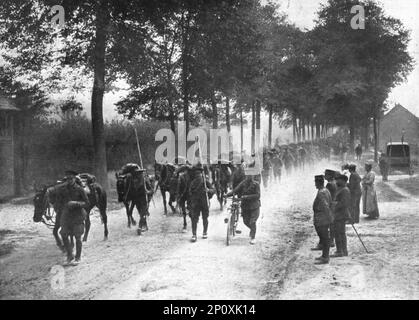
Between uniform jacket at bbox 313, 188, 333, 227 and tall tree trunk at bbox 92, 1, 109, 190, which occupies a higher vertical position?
tall tree trunk at bbox 92, 1, 109, 190

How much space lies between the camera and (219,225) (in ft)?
50.1

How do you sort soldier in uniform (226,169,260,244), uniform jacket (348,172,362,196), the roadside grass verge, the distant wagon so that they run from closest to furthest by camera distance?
soldier in uniform (226,169,260,244) → uniform jacket (348,172,362,196) → the roadside grass verge → the distant wagon

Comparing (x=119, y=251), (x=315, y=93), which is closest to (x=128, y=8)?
(x=119, y=251)

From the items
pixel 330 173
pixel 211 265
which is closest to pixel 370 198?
pixel 330 173

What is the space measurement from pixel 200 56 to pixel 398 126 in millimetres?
49553

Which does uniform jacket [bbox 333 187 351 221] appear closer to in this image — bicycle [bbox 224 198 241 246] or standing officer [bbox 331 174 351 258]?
standing officer [bbox 331 174 351 258]

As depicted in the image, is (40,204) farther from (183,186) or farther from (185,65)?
(185,65)

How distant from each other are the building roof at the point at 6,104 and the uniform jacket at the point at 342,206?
64.6 ft

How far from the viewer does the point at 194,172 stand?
43.8 feet

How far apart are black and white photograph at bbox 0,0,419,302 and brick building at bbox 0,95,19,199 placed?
0.09 metres

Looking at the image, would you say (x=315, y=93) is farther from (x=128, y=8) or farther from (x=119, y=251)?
(x=119, y=251)

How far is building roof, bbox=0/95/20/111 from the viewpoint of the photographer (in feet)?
82.8

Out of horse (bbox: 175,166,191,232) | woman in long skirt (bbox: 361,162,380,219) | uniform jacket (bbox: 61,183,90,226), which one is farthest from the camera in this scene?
woman in long skirt (bbox: 361,162,380,219)

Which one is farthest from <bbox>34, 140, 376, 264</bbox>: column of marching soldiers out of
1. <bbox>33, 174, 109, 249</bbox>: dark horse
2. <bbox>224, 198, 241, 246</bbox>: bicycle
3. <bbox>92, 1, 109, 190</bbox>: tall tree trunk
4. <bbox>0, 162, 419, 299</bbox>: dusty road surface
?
<bbox>92, 1, 109, 190</bbox>: tall tree trunk
